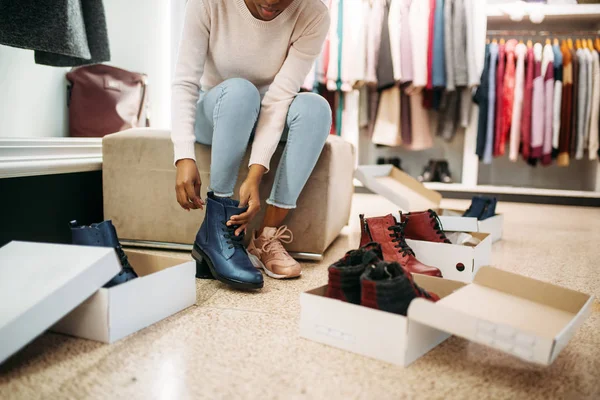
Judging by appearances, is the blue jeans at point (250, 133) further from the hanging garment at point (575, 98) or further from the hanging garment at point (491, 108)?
the hanging garment at point (575, 98)

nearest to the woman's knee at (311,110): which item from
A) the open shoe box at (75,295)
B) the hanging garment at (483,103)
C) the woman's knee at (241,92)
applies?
the woman's knee at (241,92)

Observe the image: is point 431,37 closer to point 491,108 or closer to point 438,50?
point 438,50

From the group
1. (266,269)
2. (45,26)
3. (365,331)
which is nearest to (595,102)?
(266,269)

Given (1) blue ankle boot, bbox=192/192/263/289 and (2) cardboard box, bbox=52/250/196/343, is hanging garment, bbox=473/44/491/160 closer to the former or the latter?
(1) blue ankle boot, bbox=192/192/263/289

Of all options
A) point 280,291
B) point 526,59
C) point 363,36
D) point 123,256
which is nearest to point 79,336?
point 123,256

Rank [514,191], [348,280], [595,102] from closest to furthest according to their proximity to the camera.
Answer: [348,280] → [595,102] → [514,191]

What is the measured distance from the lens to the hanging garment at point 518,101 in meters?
2.98

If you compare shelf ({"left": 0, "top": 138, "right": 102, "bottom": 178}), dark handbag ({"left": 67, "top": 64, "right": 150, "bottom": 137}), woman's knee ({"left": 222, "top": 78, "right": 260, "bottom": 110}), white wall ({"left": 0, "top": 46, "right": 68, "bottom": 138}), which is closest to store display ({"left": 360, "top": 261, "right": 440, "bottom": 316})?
woman's knee ({"left": 222, "top": 78, "right": 260, "bottom": 110})

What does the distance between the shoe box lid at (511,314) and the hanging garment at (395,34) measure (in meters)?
2.31

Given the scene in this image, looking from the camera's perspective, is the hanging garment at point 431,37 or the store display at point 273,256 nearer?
the store display at point 273,256

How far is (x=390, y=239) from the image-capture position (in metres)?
1.15

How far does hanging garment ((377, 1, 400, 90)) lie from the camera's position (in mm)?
3023

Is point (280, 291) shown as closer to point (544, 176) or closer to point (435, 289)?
point (435, 289)

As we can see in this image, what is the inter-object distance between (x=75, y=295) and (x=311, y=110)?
0.73 m
